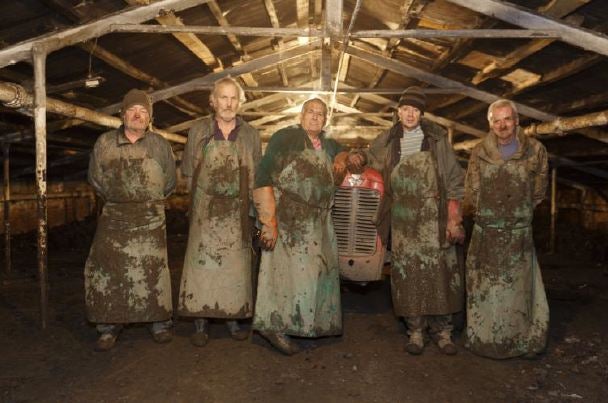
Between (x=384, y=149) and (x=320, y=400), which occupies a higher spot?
(x=384, y=149)

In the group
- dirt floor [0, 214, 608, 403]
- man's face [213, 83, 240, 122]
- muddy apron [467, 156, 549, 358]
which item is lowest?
dirt floor [0, 214, 608, 403]

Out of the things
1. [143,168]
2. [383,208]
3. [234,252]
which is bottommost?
[234,252]

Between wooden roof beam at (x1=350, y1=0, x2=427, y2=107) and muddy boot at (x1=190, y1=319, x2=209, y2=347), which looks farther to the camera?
wooden roof beam at (x1=350, y1=0, x2=427, y2=107)

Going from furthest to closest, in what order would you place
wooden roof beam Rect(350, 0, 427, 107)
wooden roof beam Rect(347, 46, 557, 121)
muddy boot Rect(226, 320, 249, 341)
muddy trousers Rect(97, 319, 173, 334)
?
wooden roof beam Rect(347, 46, 557, 121), wooden roof beam Rect(350, 0, 427, 107), muddy boot Rect(226, 320, 249, 341), muddy trousers Rect(97, 319, 173, 334)

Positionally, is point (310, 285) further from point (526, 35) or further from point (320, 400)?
point (526, 35)

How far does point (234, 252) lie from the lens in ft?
12.1

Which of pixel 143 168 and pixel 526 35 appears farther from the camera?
pixel 526 35

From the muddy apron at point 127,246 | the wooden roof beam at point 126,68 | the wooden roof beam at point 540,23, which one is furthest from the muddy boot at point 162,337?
the wooden roof beam at point 540,23

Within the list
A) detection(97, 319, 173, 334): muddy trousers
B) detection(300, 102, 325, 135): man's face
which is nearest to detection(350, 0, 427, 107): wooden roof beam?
detection(300, 102, 325, 135): man's face

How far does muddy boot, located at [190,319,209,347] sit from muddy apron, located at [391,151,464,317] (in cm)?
159

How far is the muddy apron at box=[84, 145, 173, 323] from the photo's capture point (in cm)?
360

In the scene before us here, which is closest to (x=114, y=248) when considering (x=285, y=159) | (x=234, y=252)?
(x=234, y=252)

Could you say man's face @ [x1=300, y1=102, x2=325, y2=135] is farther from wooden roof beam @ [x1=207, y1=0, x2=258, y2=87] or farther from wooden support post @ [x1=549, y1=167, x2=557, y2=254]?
wooden support post @ [x1=549, y1=167, x2=557, y2=254]

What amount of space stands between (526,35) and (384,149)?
5.62ft
